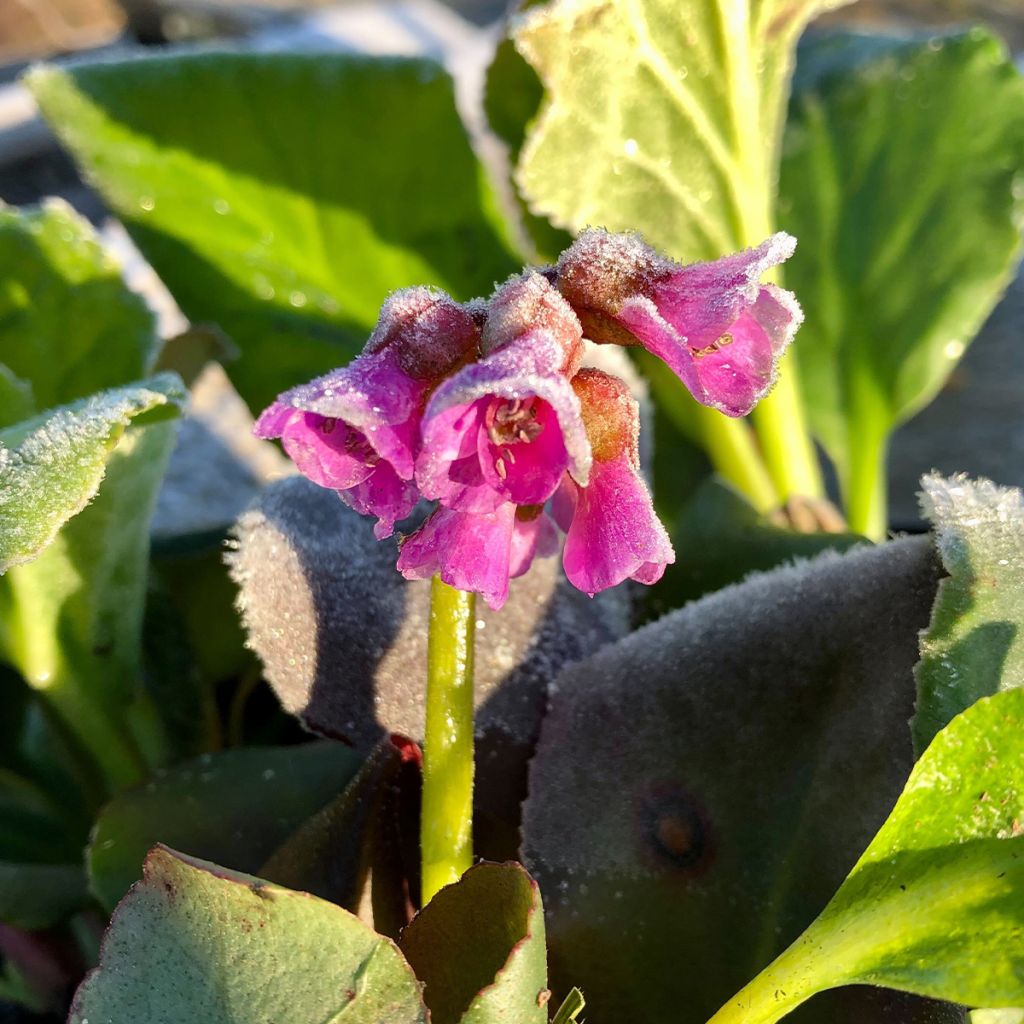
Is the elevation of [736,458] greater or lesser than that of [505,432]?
lesser

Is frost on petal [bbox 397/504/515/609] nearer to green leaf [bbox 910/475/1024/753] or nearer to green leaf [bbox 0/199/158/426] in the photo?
green leaf [bbox 910/475/1024/753]

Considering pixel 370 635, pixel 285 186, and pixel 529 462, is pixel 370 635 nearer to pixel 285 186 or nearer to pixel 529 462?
pixel 529 462

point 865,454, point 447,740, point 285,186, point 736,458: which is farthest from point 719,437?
point 447,740

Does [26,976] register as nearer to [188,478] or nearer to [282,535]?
[282,535]

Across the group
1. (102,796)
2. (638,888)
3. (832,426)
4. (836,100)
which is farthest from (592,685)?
(836,100)

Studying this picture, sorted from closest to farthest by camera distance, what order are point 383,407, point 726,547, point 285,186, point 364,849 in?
point 383,407
point 364,849
point 726,547
point 285,186

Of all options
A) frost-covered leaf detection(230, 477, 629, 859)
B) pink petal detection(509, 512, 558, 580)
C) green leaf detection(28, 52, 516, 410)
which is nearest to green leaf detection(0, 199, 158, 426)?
green leaf detection(28, 52, 516, 410)
